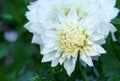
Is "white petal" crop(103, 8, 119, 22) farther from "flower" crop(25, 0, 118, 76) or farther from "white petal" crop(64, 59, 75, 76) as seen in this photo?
"white petal" crop(64, 59, 75, 76)

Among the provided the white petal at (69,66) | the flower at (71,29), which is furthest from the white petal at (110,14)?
the white petal at (69,66)

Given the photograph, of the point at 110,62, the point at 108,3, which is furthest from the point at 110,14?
the point at 110,62

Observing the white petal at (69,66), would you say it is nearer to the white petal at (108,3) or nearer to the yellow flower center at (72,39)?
the yellow flower center at (72,39)

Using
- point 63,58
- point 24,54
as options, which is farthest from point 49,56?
point 24,54

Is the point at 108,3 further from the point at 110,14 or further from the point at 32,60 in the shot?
the point at 32,60

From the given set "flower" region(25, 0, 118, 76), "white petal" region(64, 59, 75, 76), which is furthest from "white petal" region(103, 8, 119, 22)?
"white petal" region(64, 59, 75, 76)

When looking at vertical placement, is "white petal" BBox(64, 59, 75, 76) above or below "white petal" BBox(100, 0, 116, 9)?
below

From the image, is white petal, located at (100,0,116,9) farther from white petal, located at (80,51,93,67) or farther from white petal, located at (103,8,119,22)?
white petal, located at (80,51,93,67)

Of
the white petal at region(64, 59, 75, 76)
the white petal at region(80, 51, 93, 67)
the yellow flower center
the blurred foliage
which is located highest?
the yellow flower center
